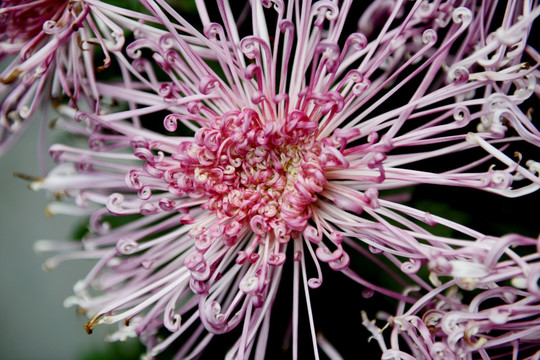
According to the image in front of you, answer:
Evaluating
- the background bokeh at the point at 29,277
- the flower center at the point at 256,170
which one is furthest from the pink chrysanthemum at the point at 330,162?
the background bokeh at the point at 29,277

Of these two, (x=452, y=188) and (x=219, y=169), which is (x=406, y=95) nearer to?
(x=452, y=188)

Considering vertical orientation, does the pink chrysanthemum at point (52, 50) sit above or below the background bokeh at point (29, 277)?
above

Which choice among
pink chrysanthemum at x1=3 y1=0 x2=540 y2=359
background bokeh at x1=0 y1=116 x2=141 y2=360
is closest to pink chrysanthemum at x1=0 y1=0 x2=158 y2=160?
pink chrysanthemum at x1=3 y1=0 x2=540 y2=359

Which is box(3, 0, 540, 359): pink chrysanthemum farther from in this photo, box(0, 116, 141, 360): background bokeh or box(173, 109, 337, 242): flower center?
box(0, 116, 141, 360): background bokeh

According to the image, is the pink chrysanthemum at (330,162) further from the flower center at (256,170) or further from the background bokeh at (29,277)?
the background bokeh at (29,277)

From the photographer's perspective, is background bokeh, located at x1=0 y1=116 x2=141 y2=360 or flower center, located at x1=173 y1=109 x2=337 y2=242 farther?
background bokeh, located at x1=0 y1=116 x2=141 y2=360

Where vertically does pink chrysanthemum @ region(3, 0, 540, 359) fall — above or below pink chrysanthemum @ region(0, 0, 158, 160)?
below

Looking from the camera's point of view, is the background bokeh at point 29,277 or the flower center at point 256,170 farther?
the background bokeh at point 29,277
